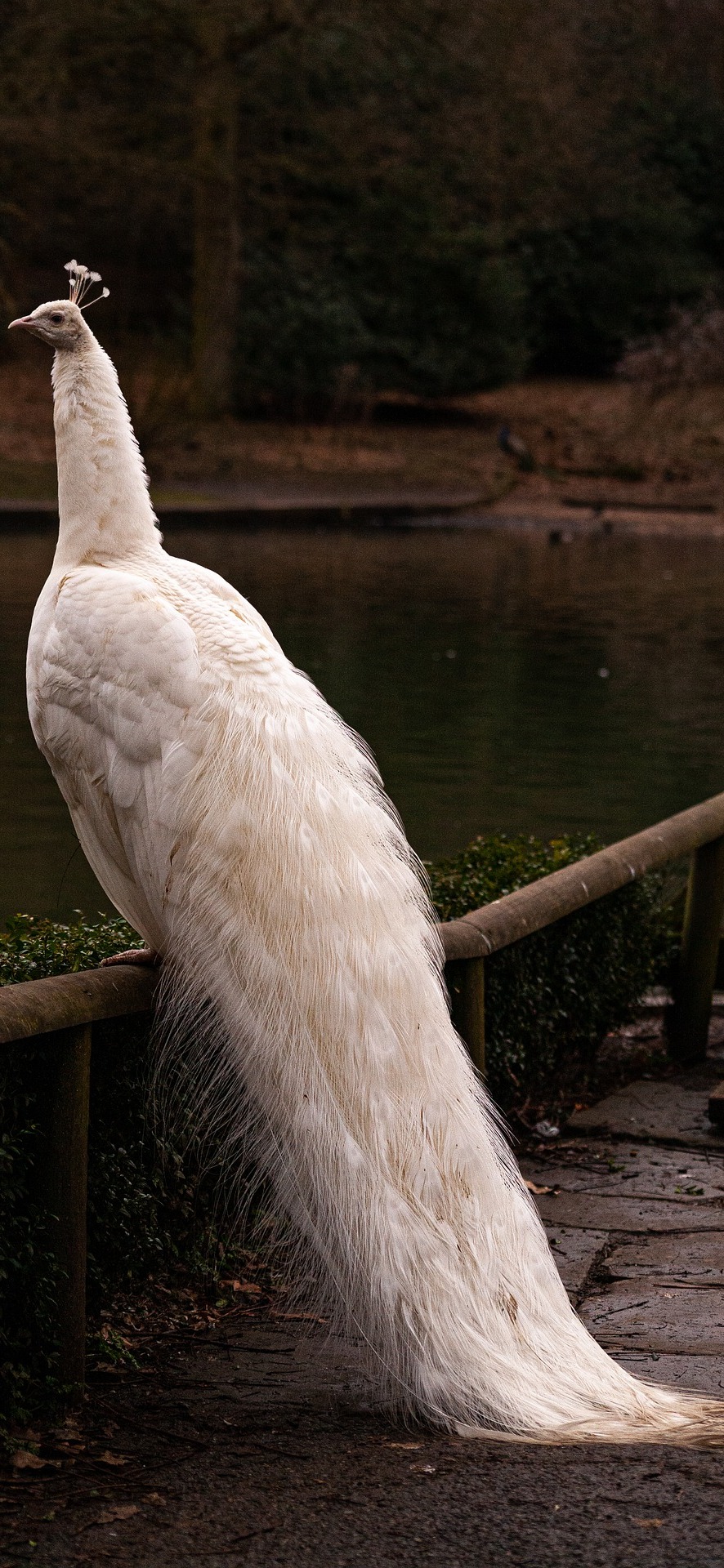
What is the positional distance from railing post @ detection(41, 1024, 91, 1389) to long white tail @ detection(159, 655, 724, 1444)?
10.0 inches

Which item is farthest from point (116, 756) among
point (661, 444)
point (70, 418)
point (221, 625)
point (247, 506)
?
point (661, 444)

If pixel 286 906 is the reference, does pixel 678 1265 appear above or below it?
below

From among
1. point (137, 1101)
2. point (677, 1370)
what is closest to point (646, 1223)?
point (677, 1370)

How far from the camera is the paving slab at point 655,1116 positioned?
5.43 meters

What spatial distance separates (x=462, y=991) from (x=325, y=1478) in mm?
1731

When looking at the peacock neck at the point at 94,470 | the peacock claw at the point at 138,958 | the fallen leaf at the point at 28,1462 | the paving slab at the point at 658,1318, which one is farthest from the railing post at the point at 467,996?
the fallen leaf at the point at 28,1462

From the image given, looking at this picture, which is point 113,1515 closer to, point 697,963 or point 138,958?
point 138,958

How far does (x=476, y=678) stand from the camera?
15945 mm

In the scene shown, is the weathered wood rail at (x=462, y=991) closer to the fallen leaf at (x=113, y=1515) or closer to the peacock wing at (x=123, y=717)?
the peacock wing at (x=123, y=717)

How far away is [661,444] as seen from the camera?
3541 cm

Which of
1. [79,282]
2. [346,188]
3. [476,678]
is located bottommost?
[476,678]

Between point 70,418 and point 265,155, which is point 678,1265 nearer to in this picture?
point 70,418

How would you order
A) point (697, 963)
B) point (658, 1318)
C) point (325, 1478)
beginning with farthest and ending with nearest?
point (697, 963) < point (658, 1318) < point (325, 1478)

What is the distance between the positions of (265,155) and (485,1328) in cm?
3006
